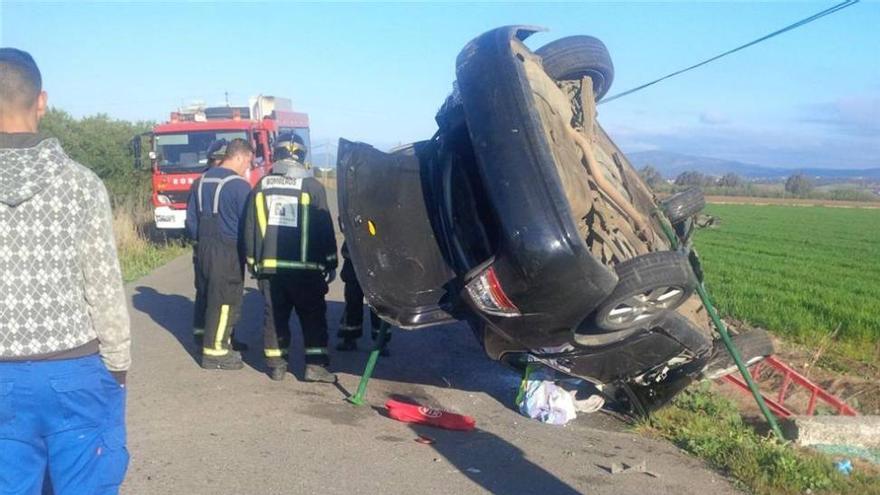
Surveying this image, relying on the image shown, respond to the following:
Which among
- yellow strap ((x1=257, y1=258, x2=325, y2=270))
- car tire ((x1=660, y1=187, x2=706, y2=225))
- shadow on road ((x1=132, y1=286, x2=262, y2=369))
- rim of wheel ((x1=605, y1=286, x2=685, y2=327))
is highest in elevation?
car tire ((x1=660, y1=187, x2=706, y2=225))

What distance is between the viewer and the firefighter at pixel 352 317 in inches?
301

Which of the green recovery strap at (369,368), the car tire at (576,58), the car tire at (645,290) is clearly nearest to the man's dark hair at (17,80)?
the car tire at (645,290)

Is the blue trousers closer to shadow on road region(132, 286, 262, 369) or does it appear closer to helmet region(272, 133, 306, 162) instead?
helmet region(272, 133, 306, 162)

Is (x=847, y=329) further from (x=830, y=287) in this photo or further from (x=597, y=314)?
(x=597, y=314)

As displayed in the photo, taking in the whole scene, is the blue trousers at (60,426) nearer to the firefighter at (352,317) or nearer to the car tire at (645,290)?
the car tire at (645,290)

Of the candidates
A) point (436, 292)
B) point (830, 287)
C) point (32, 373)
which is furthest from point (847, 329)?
point (32, 373)

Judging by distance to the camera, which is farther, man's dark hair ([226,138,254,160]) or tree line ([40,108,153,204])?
tree line ([40,108,153,204])

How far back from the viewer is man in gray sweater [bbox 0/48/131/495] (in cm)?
306

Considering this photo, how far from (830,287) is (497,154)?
15.1 m

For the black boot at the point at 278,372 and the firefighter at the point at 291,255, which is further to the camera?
the black boot at the point at 278,372

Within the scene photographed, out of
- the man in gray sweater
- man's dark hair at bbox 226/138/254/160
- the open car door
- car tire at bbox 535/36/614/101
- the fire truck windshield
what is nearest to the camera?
the man in gray sweater

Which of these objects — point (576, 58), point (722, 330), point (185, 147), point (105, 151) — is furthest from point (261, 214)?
point (105, 151)

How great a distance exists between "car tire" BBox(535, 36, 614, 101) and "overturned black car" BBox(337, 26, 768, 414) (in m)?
0.01

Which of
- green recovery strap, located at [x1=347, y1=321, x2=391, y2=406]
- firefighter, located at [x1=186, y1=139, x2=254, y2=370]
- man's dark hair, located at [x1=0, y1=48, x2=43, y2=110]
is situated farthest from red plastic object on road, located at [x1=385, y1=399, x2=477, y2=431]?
man's dark hair, located at [x1=0, y1=48, x2=43, y2=110]
